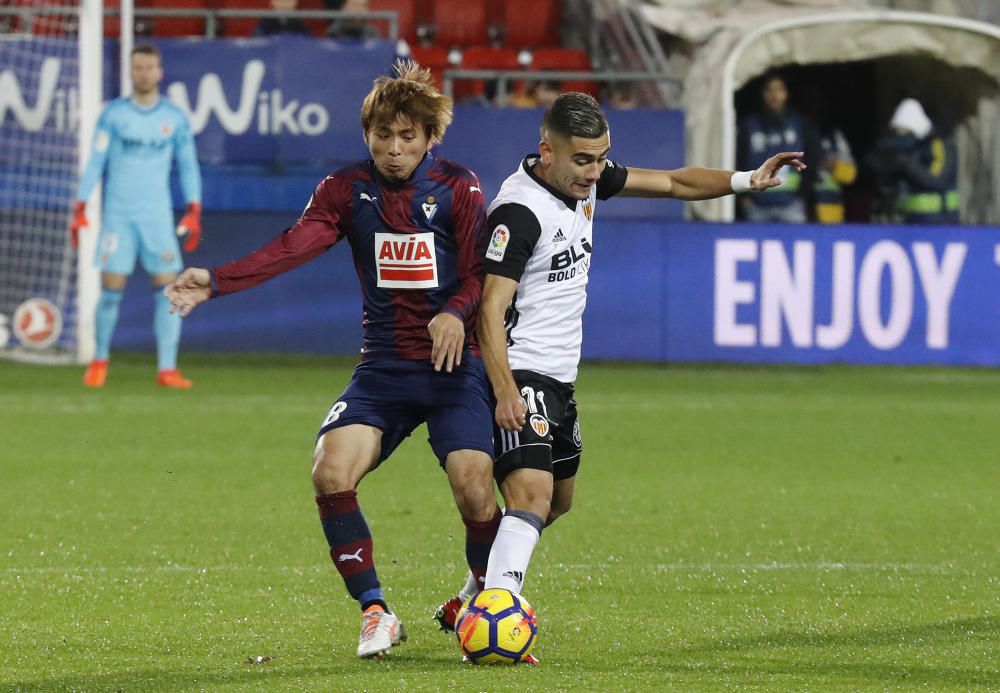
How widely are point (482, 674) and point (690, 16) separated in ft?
46.6

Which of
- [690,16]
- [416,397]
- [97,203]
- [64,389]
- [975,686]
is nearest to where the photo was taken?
[975,686]

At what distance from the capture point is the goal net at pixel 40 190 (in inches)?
579

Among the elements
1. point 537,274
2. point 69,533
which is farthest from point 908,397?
point 537,274

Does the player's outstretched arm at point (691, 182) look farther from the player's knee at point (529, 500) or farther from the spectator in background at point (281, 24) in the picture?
the spectator in background at point (281, 24)

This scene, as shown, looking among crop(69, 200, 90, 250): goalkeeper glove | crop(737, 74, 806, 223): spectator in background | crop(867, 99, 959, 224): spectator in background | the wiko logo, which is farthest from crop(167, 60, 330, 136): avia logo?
crop(867, 99, 959, 224): spectator in background

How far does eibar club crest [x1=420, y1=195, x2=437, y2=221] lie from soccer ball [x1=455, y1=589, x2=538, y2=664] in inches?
42.6

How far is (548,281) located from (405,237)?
1.41 ft

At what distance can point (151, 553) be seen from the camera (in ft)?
22.2

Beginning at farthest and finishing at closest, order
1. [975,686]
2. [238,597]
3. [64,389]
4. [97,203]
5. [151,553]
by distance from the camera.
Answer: [97,203], [64,389], [151,553], [238,597], [975,686]

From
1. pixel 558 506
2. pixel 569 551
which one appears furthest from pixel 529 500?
pixel 569 551

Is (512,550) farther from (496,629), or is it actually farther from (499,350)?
(499,350)

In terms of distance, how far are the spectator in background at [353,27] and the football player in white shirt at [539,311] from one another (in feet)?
36.2

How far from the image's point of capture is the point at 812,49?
17.9 m

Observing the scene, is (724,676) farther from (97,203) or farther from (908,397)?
(97,203)
